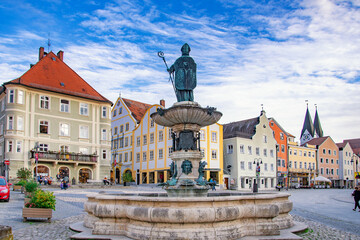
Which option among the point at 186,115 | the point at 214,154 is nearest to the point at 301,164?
the point at 214,154

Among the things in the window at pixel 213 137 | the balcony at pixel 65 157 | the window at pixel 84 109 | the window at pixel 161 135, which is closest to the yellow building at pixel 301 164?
the window at pixel 213 137

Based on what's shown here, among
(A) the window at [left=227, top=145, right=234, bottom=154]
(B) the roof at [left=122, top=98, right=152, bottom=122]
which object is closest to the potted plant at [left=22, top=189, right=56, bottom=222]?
(A) the window at [left=227, top=145, right=234, bottom=154]

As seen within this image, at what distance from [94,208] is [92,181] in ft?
115

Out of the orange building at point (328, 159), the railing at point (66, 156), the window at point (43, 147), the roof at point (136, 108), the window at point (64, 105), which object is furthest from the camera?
the orange building at point (328, 159)

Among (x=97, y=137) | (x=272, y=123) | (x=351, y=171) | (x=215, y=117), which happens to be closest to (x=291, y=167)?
(x=272, y=123)

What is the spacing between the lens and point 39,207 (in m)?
11.6

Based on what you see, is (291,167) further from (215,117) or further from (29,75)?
(215,117)

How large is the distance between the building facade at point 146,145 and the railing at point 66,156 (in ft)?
9.48

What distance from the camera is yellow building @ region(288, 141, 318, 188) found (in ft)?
215

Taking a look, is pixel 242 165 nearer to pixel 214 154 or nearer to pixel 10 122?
pixel 214 154

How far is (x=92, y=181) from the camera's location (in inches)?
1670

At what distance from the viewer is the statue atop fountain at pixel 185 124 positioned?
44.0ft

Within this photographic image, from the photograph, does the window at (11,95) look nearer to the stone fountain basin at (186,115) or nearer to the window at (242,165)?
the stone fountain basin at (186,115)

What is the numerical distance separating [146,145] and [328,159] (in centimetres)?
4413
